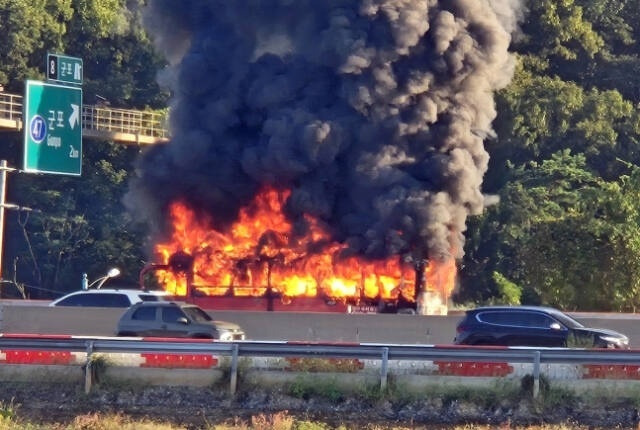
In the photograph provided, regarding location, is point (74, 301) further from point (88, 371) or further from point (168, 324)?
point (88, 371)

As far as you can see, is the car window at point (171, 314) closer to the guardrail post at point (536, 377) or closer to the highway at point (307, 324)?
the highway at point (307, 324)

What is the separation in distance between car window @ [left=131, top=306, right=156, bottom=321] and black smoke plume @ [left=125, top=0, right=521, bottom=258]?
46.2 ft

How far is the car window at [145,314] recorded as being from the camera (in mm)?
34250

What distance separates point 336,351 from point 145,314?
9.85 metres

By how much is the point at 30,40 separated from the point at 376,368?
48579mm

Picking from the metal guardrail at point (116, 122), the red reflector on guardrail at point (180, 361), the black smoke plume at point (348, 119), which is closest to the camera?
the red reflector on guardrail at point (180, 361)

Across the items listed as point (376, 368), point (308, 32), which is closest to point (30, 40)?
point (308, 32)

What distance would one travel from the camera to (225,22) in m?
53.6

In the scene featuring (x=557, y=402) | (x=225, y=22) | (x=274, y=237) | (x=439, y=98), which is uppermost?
(x=225, y=22)

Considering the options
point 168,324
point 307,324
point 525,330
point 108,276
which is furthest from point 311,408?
point 108,276

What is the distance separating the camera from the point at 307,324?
3628 cm

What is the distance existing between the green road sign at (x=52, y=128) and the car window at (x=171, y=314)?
4253 millimetres

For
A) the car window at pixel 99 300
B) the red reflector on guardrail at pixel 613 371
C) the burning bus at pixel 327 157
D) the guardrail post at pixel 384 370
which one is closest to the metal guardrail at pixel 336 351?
the guardrail post at pixel 384 370

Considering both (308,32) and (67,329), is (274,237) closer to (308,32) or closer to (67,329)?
(308,32)
